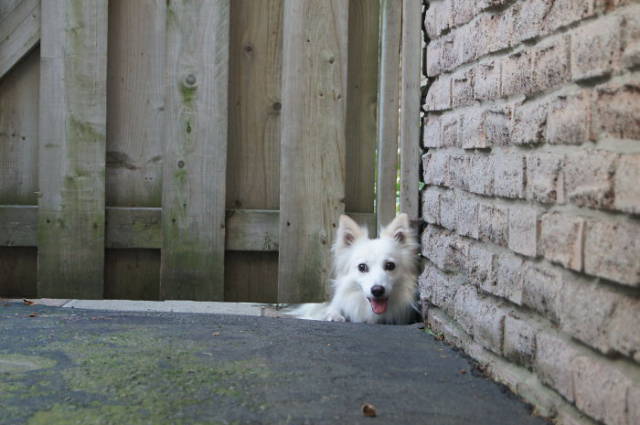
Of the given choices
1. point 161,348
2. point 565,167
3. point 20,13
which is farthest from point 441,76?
point 20,13

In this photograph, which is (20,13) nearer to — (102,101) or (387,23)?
(102,101)

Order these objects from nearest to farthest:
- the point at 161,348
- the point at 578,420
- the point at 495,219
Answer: the point at 578,420, the point at 495,219, the point at 161,348

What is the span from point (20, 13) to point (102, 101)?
58cm

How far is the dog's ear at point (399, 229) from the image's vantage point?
3.67 m

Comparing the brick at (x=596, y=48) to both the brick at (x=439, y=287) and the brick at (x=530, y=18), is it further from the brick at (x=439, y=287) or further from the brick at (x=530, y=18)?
the brick at (x=439, y=287)

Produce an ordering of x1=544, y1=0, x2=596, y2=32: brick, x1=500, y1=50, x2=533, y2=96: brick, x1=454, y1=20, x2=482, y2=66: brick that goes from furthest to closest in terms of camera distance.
A: x1=454, y1=20, x2=482, y2=66: brick, x1=500, y1=50, x2=533, y2=96: brick, x1=544, y1=0, x2=596, y2=32: brick

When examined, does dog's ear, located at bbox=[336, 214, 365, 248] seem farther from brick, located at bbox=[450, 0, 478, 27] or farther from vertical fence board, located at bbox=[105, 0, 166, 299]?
brick, located at bbox=[450, 0, 478, 27]

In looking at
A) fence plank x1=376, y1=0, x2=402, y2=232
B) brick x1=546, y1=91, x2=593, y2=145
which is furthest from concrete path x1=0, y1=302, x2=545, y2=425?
fence plank x1=376, y1=0, x2=402, y2=232

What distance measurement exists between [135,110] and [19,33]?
658mm

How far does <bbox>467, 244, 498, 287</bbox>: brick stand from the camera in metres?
2.56

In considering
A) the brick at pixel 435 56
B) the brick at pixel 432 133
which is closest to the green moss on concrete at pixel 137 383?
the brick at pixel 432 133

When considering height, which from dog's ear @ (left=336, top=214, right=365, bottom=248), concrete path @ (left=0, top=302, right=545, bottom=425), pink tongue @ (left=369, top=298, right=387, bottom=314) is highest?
dog's ear @ (left=336, top=214, right=365, bottom=248)

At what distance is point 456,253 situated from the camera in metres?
3.00

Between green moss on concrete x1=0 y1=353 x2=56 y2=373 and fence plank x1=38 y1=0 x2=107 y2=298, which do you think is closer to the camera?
green moss on concrete x1=0 y1=353 x2=56 y2=373
